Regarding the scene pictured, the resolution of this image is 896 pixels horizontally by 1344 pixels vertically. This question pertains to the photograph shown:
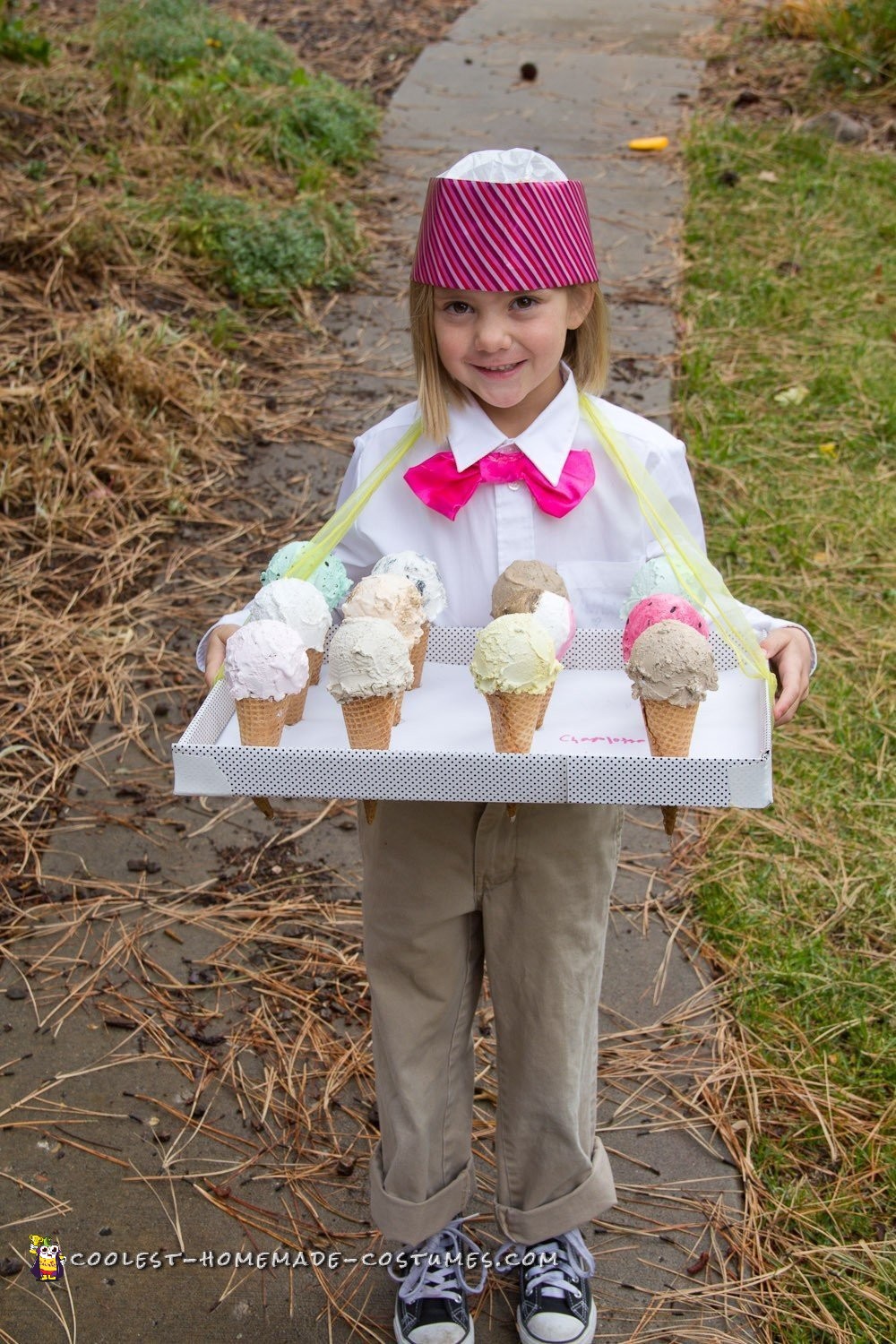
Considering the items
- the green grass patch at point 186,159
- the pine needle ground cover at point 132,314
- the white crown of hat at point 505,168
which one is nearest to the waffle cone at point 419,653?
the white crown of hat at point 505,168

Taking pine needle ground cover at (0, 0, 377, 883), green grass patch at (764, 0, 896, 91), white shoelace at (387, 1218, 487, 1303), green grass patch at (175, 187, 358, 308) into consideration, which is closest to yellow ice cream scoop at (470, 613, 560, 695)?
white shoelace at (387, 1218, 487, 1303)

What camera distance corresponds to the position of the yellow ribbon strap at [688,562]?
206cm

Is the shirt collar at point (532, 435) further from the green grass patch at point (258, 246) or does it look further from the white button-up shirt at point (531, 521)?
the green grass patch at point (258, 246)

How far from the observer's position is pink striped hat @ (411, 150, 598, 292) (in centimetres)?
207

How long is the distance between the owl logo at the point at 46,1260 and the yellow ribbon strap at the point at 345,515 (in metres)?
1.43

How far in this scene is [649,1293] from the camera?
8.32ft

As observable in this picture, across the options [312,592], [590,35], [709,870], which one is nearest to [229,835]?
[709,870]

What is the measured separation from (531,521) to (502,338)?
0.32 meters

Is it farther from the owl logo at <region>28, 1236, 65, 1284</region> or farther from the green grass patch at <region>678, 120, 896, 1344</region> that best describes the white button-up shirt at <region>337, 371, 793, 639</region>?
the owl logo at <region>28, 1236, 65, 1284</region>

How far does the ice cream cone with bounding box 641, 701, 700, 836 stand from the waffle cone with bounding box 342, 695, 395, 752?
0.39 m

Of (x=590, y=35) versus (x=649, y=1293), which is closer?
(x=649, y=1293)

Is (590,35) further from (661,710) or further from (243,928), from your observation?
(661,710)

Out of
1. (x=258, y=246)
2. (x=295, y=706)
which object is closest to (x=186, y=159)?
(x=258, y=246)

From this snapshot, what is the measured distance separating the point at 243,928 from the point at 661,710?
1.72 meters
